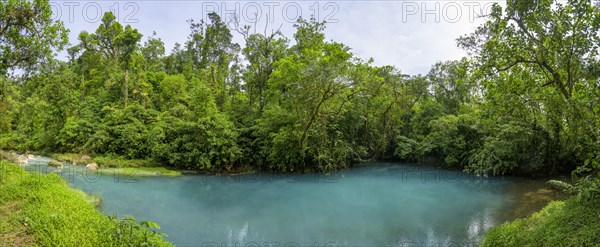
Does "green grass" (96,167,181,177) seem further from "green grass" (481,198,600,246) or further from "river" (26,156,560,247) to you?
"green grass" (481,198,600,246)

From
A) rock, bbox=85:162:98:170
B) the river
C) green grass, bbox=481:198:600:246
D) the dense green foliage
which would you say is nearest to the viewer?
green grass, bbox=481:198:600:246

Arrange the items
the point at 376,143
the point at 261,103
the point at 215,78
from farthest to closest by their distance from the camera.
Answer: the point at 215,78
the point at 376,143
the point at 261,103

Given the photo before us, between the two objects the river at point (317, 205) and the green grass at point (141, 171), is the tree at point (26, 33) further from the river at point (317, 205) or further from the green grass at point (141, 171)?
the green grass at point (141, 171)

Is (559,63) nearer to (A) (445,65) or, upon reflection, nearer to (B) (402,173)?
(B) (402,173)

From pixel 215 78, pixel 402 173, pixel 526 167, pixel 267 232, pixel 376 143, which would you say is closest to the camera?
pixel 267 232

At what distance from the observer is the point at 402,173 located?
72.8 ft

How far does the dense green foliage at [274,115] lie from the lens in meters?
18.0

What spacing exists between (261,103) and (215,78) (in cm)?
577

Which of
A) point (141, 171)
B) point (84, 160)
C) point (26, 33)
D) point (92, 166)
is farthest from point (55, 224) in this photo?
point (84, 160)

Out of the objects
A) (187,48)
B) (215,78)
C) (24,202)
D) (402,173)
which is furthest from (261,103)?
(24,202)

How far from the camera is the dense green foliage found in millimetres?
17969

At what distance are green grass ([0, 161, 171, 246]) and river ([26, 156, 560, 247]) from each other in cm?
300

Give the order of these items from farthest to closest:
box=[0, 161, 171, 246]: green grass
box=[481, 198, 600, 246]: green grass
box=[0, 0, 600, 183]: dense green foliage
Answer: box=[0, 0, 600, 183]: dense green foliage < box=[0, 161, 171, 246]: green grass < box=[481, 198, 600, 246]: green grass

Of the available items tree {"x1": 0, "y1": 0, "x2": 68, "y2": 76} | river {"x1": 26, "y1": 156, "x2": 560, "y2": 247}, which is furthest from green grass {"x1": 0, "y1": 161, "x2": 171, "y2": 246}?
tree {"x1": 0, "y1": 0, "x2": 68, "y2": 76}
